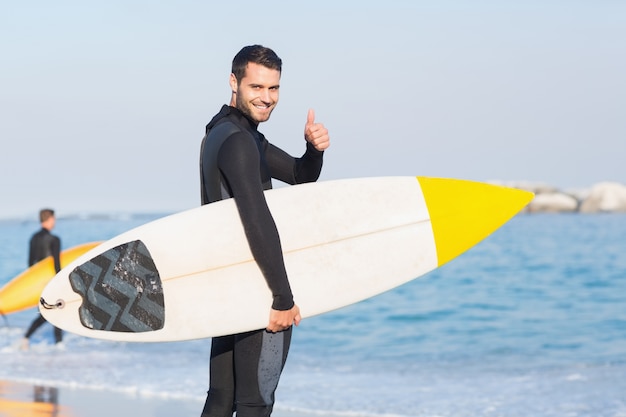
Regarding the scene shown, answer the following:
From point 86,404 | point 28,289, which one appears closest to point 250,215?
point 86,404

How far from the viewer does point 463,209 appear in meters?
3.68

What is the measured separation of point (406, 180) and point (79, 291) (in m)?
1.31

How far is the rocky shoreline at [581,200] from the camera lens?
71125 mm

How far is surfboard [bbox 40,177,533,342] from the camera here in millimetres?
3156

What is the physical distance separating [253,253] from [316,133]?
0.56m

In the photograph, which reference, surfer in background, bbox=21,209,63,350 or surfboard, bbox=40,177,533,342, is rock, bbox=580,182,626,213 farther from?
surfboard, bbox=40,177,533,342

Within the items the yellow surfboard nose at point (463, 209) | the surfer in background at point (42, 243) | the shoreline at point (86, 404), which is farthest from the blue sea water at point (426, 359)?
the yellow surfboard nose at point (463, 209)

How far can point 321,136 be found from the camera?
3.25 meters

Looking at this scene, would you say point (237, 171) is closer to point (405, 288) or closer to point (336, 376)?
point (336, 376)

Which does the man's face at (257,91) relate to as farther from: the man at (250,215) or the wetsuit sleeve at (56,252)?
the wetsuit sleeve at (56,252)

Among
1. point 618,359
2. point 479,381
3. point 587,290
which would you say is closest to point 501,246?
point 587,290

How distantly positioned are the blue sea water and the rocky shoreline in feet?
173

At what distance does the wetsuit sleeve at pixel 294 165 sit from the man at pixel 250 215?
0.41 ft

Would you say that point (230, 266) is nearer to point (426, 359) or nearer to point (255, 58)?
point (255, 58)
